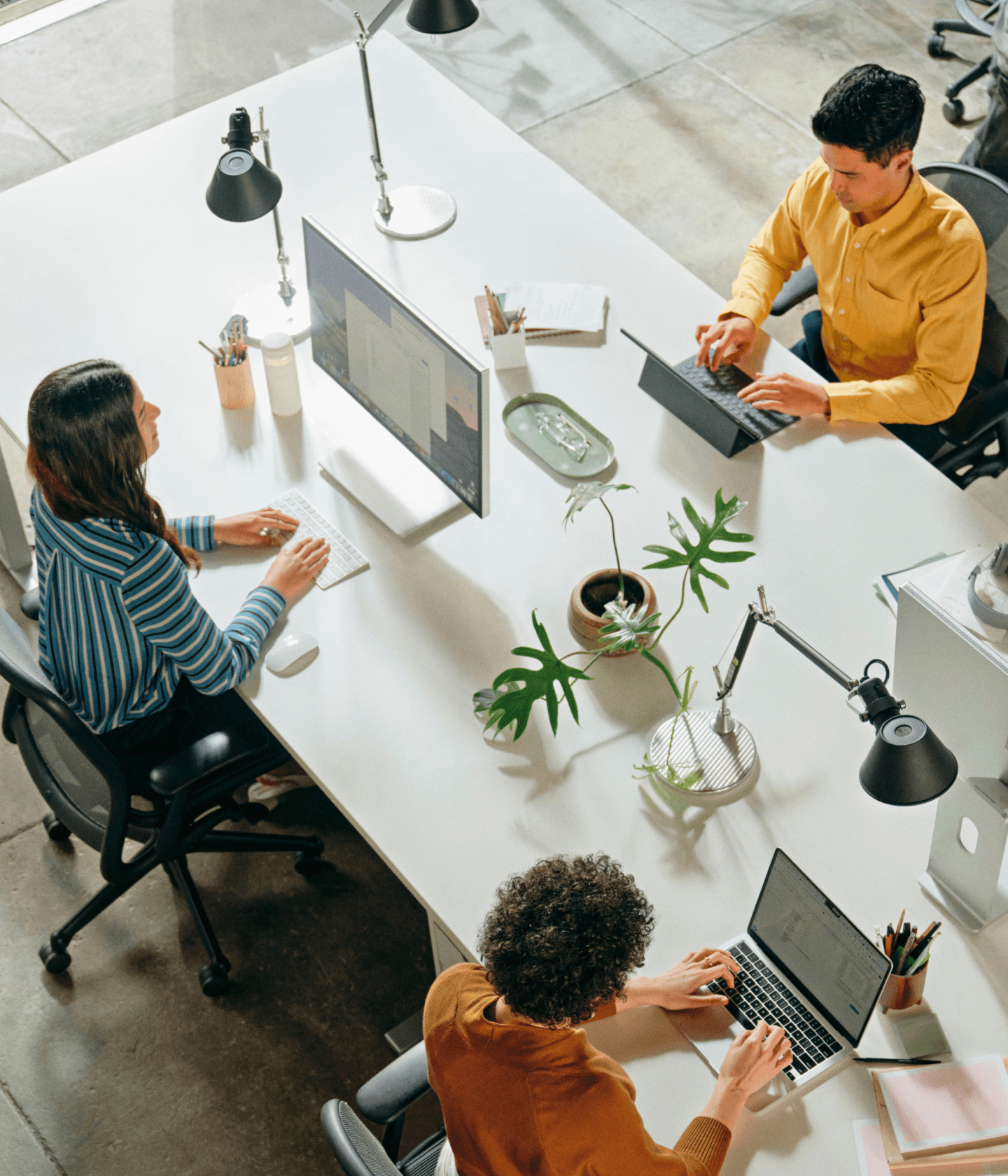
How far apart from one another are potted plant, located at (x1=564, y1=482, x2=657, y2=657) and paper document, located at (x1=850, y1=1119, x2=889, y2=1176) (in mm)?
857

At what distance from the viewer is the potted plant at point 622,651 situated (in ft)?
6.77

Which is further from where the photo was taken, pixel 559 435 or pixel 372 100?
pixel 372 100

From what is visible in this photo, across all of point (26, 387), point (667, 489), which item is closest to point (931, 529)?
point (667, 489)

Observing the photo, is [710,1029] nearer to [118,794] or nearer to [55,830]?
[118,794]

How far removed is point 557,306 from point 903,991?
1.69 metres

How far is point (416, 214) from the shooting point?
121 inches

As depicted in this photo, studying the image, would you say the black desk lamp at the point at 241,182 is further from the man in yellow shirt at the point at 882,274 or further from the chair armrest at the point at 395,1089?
the chair armrest at the point at 395,1089

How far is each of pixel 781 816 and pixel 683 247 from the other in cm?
277

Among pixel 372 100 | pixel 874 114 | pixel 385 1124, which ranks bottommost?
pixel 385 1124

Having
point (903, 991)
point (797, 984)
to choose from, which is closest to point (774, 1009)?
point (797, 984)

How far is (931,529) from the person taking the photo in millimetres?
2428

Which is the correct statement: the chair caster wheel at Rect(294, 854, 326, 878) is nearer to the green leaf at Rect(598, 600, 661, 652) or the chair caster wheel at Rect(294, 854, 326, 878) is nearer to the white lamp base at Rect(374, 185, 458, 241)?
the green leaf at Rect(598, 600, 661, 652)

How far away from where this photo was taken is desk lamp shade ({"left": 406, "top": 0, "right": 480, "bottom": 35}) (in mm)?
2734

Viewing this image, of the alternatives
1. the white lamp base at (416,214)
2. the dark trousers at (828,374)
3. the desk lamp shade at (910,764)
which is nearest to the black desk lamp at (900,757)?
the desk lamp shade at (910,764)
